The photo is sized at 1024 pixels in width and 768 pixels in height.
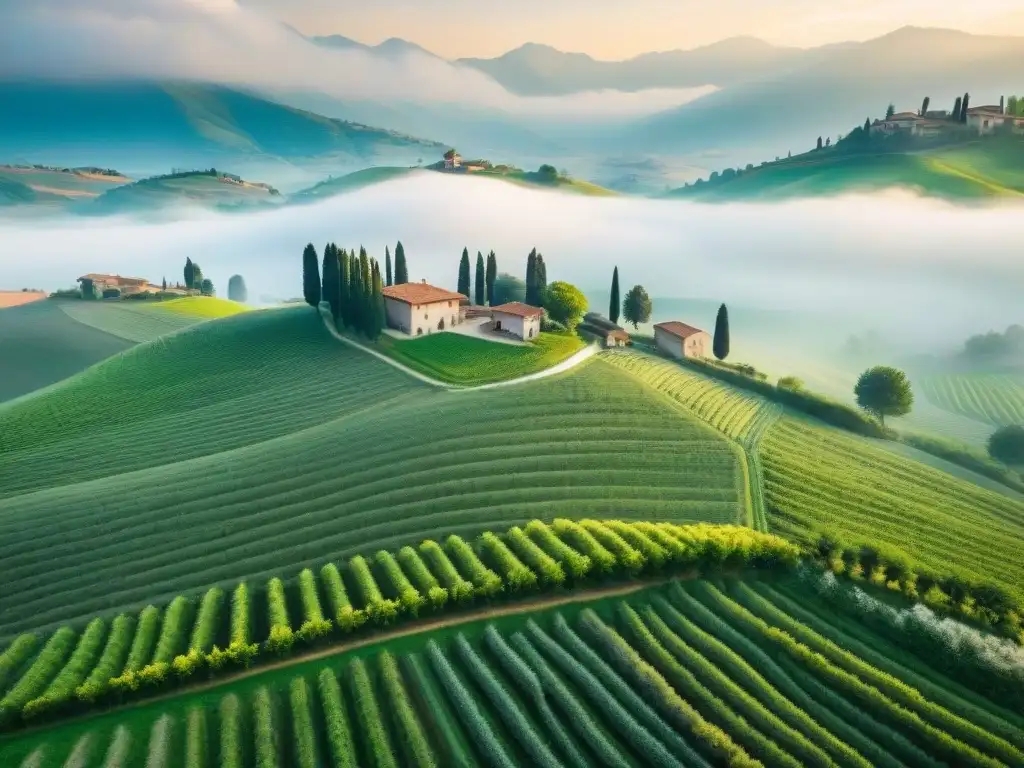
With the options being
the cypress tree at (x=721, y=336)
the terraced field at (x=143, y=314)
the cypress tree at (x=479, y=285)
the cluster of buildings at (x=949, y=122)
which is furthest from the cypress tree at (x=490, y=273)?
the cluster of buildings at (x=949, y=122)

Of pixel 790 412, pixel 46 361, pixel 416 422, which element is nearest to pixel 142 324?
pixel 46 361

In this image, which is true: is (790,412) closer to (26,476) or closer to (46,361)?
(26,476)

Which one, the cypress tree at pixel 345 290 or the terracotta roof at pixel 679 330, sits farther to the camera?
the cypress tree at pixel 345 290

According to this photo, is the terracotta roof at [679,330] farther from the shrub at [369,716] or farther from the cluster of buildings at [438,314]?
the shrub at [369,716]

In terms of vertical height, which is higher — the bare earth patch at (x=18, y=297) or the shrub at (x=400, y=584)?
the bare earth patch at (x=18, y=297)

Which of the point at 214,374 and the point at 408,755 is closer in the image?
the point at 408,755

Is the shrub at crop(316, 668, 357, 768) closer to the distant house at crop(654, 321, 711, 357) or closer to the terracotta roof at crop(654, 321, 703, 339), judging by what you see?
the distant house at crop(654, 321, 711, 357)

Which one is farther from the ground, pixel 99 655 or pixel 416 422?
pixel 416 422

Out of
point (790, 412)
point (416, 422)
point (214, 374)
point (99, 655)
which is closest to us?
point (99, 655)
